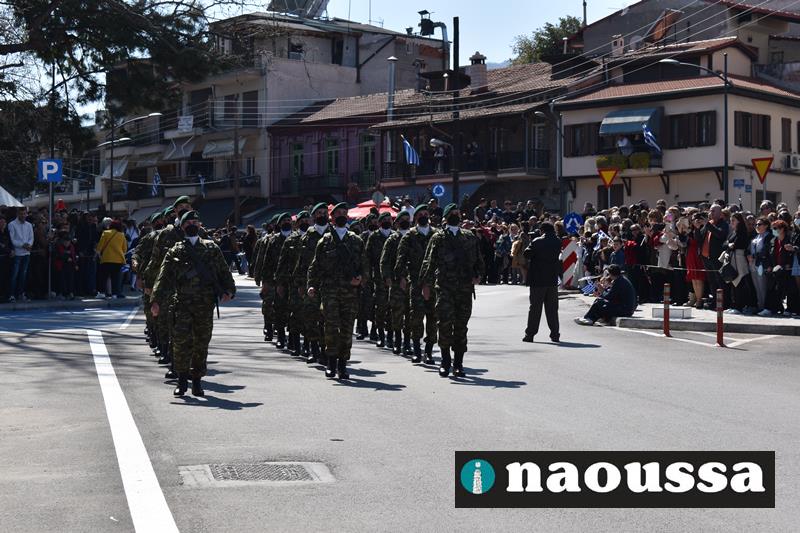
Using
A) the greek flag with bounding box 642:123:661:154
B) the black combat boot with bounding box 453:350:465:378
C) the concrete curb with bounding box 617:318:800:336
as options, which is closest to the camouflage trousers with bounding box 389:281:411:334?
the black combat boot with bounding box 453:350:465:378

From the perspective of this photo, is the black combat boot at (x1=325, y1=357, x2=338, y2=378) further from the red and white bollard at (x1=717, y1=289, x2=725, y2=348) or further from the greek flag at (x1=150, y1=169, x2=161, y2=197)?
the greek flag at (x1=150, y1=169, x2=161, y2=197)

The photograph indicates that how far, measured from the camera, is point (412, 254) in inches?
650

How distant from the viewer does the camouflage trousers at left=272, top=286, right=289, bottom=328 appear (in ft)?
60.0

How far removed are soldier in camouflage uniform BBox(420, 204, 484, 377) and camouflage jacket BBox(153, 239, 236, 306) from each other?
110 inches

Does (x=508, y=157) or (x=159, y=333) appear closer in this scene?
(x=159, y=333)

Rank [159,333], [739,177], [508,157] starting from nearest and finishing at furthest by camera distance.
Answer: [159,333] → [739,177] → [508,157]

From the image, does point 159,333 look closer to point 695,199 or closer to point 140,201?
point 695,199

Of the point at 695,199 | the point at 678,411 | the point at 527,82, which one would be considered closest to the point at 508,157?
the point at 527,82

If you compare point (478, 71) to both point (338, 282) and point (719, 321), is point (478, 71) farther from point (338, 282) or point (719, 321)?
point (338, 282)

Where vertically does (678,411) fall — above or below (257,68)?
below

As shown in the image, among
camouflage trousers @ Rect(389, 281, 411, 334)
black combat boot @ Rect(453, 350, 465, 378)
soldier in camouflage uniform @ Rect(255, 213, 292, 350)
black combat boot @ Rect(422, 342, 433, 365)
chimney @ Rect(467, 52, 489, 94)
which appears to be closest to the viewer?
black combat boot @ Rect(453, 350, 465, 378)

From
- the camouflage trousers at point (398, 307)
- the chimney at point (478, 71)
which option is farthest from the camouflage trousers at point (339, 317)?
the chimney at point (478, 71)

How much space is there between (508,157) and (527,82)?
4.42 meters

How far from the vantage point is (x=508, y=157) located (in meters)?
58.8
